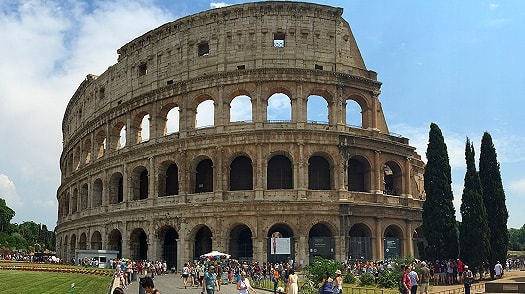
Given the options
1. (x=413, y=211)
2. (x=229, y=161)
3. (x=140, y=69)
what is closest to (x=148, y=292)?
(x=229, y=161)

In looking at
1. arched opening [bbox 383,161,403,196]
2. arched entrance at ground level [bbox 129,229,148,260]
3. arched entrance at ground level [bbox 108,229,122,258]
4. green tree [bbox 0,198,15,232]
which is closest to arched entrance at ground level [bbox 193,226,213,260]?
arched entrance at ground level [bbox 129,229,148,260]

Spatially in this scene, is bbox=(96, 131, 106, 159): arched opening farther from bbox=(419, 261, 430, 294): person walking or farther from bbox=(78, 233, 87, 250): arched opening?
bbox=(419, 261, 430, 294): person walking

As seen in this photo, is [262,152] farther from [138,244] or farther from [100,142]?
[100,142]

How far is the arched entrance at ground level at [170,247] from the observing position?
47969 mm

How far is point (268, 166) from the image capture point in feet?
148

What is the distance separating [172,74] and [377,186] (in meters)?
19.0

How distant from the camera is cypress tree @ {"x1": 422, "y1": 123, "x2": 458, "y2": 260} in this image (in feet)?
124

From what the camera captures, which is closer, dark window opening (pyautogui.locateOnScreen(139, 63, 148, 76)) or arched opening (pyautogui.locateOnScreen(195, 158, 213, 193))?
arched opening (pyautogui.locateOnScreen(195, 158, 213, 193))

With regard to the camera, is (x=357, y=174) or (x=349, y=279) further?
(x=357, y=174)

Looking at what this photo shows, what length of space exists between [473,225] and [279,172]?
14979 mm

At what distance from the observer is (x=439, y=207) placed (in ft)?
125

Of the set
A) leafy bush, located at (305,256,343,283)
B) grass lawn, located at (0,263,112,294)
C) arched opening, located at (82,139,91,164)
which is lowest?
grass lawn, located at (0,263,112,294)

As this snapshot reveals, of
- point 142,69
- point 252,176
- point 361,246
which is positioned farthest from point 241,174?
point 142,69

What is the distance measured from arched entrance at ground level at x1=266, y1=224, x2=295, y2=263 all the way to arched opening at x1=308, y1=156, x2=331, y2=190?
3.99 metres
